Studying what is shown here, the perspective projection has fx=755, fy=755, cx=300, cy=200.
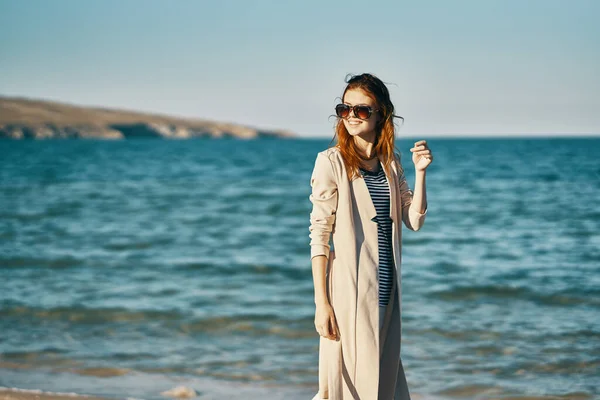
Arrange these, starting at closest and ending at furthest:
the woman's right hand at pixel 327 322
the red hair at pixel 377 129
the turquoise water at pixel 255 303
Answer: the woman's right hand at pixel 327 322 → the red hair at pixel 377 129 → the turquoise water at pixel 255 303

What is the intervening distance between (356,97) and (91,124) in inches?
6613

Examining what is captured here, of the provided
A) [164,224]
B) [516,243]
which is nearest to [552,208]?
[516,243]

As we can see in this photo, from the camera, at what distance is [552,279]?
11102mm

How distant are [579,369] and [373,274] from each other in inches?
167

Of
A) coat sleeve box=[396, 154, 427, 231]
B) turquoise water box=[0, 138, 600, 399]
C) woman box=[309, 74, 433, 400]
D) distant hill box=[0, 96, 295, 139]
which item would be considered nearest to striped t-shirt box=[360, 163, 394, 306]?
woman box=[309, 74, 433, 400]

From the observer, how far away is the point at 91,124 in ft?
539

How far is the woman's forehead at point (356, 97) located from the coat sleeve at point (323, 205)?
0.95ft

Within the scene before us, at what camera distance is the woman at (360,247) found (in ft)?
10.7

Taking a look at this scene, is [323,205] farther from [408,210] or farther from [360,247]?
[408,210]

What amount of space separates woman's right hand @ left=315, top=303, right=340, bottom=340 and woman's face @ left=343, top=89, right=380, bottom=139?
782mm

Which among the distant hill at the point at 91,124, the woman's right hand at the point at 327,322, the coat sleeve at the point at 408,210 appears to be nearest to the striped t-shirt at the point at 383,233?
the coat sleeve at the point at 408,210

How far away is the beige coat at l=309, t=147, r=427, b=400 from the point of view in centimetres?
326

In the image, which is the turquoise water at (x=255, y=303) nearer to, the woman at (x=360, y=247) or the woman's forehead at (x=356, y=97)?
the woman at (x=360, y=247)

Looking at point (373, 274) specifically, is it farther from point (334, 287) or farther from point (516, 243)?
point (516, 243)
